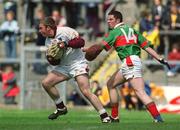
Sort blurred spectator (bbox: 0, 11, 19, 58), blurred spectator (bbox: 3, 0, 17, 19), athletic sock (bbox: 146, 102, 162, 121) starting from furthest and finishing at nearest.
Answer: blurred spectator (bbox: 3, 0, 17, 19) → blurred spectator (bbox: 0, 11, 19, 58) → athletic sock (bbox: 146, 102, 162, 121)

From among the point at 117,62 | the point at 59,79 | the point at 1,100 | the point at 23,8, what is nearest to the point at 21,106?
the point at 1,100

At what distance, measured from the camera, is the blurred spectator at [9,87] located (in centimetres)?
2661

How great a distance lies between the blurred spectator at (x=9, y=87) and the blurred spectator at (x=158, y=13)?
4.95 metres

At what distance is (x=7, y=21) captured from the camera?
2920 cm

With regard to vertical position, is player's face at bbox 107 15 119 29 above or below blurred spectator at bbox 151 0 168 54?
above

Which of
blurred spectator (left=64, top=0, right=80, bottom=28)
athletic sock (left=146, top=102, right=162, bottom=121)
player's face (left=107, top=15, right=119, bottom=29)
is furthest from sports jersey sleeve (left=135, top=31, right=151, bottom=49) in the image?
blurred spectator (left=64, top=0, right=80, bottom=28)

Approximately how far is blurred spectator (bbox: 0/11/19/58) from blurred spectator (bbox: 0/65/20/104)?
4.08 feet

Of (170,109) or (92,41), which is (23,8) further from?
(170,109)

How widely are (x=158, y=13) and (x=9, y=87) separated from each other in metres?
5.40

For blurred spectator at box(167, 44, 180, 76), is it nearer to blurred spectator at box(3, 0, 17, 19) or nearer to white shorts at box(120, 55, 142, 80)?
blurred spectator at box(3, 0, 17, 19)

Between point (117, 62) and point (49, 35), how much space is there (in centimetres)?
1118

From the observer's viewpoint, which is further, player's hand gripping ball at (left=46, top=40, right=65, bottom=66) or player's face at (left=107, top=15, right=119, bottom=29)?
player's face at (left=107, top=15, right=119, bottom=29)

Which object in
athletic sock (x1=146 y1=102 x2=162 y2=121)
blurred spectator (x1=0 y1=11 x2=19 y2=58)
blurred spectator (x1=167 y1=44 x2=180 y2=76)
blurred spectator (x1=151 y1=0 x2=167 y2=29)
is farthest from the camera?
blurred spectator (x1=0 y1=11 x2=19 y2=58)

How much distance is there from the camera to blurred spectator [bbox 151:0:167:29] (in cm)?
2717
